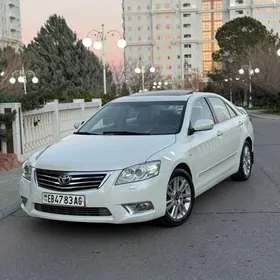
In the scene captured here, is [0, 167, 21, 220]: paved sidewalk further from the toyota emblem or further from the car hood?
the toyota emblem

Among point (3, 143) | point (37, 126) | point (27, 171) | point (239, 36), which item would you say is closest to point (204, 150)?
point (27, 171)

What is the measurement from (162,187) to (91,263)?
1190 millimetres

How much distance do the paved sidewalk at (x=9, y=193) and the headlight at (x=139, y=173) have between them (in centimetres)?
224

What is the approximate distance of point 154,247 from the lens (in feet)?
14.8

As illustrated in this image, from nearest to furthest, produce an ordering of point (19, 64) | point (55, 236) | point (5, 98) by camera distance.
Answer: point (55, 236) → point (5, 98) → point (19, 64)

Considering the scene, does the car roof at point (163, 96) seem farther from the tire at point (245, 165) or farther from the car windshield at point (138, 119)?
the tire at point (245, 165)

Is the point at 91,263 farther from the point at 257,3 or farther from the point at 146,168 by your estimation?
the point at 257,3

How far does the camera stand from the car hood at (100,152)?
4676mm

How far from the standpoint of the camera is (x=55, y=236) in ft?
16.3

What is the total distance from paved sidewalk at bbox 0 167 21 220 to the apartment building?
4327 inches

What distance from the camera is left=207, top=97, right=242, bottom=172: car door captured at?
6555mm

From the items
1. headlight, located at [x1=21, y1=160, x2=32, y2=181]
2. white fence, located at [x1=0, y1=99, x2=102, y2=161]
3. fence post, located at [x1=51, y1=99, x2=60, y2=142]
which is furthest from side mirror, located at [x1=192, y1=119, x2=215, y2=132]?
fence post, located at [x1=51, y1=99, x2=60, y2=142]

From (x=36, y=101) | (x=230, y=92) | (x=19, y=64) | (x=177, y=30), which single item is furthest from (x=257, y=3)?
(x=36, y=101)

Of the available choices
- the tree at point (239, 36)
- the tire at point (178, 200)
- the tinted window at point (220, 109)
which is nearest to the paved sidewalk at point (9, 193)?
the tire at point (178, 200)
